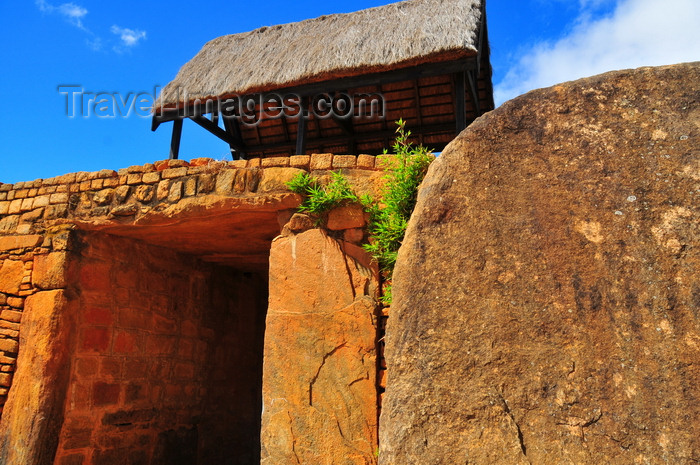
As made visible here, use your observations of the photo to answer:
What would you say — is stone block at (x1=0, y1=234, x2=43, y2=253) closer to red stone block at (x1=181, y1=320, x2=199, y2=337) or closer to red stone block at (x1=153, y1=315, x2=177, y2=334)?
red stone block at (x1=153, y1=315, x2=177, y2=334)

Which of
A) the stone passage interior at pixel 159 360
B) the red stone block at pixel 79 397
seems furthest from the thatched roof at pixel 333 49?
the red stone block at pixel 79 397

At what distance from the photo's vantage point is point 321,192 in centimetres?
373

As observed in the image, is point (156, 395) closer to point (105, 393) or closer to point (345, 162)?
point (105, 393)

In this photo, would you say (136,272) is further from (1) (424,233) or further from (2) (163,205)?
(1) (424,233)

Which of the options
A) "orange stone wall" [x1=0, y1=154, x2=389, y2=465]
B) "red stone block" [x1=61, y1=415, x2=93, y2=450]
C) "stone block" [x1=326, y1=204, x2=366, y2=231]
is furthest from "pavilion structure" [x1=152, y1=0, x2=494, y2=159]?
"red stone block" [x1=61, y1=415, x2=93, y2=450]

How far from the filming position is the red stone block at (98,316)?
14.7ft

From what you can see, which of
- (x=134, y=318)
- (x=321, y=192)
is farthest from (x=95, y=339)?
(x=321, y=192)

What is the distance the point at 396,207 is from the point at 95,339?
9.39ft

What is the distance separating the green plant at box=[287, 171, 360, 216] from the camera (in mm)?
3676

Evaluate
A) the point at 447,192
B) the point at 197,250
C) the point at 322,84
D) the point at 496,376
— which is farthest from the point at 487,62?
the point at 496,376

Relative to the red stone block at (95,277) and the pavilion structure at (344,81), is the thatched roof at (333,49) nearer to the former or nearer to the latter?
the pavilion structure at (344,81)

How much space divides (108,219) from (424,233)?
319 centimetres

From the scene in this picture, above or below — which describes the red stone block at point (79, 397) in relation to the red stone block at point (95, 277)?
below

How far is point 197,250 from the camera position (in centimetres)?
533
